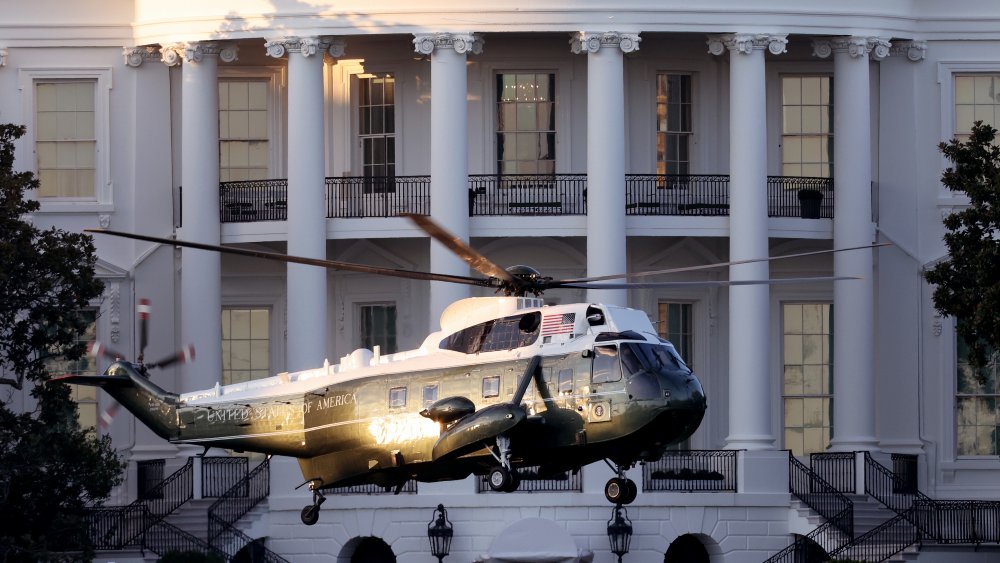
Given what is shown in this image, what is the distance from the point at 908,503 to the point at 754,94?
315 inches

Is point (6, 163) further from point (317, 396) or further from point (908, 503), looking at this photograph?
point (908, 503)

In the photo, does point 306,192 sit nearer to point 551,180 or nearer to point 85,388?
point 551,180

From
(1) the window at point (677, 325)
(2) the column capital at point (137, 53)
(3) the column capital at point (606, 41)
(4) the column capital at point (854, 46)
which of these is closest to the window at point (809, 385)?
(1) the window at point (677, 325)

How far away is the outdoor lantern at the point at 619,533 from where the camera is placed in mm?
49719

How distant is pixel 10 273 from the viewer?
45375mm

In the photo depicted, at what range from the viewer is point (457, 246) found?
34.9 m

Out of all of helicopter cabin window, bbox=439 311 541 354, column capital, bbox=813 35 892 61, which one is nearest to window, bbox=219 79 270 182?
column capital, bbox=813 35 892 61

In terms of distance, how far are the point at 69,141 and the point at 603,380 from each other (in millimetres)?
21610

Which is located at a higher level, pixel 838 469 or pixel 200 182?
pixel 200 182

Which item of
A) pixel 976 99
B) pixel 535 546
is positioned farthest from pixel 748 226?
pixel 535 546

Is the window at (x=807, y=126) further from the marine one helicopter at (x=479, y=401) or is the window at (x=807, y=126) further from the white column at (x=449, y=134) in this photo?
the marine one helicopter at (x=479, y=401)

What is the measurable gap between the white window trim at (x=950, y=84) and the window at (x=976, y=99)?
0.50ft

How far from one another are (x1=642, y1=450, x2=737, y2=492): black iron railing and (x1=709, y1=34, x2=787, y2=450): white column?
65 centimetres

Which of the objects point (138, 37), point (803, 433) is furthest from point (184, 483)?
point (803, 433)
